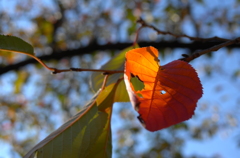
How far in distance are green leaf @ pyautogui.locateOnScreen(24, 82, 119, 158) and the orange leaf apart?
0.37 ft

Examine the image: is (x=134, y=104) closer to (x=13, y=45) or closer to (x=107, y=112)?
(x=107, y=112)

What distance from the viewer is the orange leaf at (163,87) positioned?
37 centimetres

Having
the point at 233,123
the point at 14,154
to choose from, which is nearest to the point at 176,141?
the point at 233,123

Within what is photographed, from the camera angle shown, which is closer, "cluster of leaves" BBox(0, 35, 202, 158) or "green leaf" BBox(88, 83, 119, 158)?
"cluster of leaves" BBox(0, 35, 202, 158)

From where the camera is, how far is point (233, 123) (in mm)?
4367

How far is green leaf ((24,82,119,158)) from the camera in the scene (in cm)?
46

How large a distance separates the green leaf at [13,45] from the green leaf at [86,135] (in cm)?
16

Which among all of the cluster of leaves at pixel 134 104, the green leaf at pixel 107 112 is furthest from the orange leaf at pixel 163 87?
the green leaf at pixel 107 112

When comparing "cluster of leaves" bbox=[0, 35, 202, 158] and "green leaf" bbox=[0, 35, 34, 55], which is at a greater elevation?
"green leaf" bbox=[0, 35, 34, 55]

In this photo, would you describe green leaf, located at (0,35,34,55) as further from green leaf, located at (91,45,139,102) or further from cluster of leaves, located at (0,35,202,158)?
green leaf, located at (91,45,139,102)

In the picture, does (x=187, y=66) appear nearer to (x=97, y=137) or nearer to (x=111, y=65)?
(x=97, y=137)

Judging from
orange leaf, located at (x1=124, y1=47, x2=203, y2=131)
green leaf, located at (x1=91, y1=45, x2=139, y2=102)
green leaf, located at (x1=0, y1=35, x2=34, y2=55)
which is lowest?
green leaf, located at (x1=91, y1=45, x2=139, y2=102)

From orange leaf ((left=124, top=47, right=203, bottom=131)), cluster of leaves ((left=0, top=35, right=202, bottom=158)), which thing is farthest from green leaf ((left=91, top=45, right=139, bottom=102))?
orange leaf ((left=124, top=47, right=203, bottom=131))

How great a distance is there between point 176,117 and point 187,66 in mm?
74
